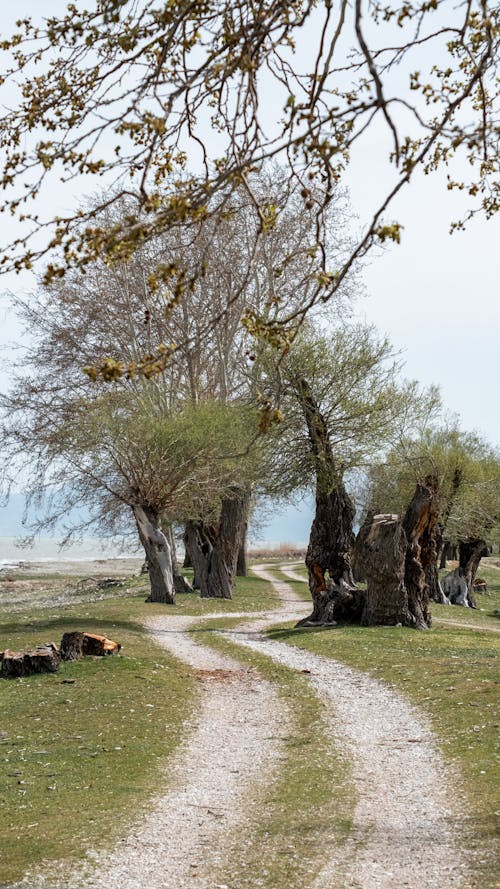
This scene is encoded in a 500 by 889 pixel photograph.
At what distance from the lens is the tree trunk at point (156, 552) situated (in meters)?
35.2

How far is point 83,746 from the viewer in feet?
50.6

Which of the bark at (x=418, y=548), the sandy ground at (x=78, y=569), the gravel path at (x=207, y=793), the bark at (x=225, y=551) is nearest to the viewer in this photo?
the gravel path at (x=207, y=793)

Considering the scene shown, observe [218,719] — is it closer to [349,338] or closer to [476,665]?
[476,665]

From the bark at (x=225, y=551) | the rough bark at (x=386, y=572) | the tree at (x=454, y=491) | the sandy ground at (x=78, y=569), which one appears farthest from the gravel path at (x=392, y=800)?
the sandy ground at (x=78, y=569)

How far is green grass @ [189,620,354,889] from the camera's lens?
980 centimetres

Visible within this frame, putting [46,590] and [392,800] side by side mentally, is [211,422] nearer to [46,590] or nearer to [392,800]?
[392,800]

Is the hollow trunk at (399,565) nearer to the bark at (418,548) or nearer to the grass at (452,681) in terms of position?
the bark at (418,548)

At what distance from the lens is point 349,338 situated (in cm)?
3497

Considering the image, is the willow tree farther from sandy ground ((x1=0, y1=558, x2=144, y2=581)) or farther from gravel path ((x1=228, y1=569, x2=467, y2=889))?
sandy ground ((x1=0, y1=558, x2=144, y2=581))

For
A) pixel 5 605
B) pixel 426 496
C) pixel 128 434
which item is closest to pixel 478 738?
pixel 426 496

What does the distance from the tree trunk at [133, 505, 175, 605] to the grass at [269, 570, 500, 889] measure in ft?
20.0

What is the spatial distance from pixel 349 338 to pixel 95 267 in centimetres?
1087

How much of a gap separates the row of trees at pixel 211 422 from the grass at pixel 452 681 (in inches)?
113

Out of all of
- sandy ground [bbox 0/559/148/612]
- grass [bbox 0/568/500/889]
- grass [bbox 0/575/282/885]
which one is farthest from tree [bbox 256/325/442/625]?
sandy ground [bbox 0/559/148/612]
